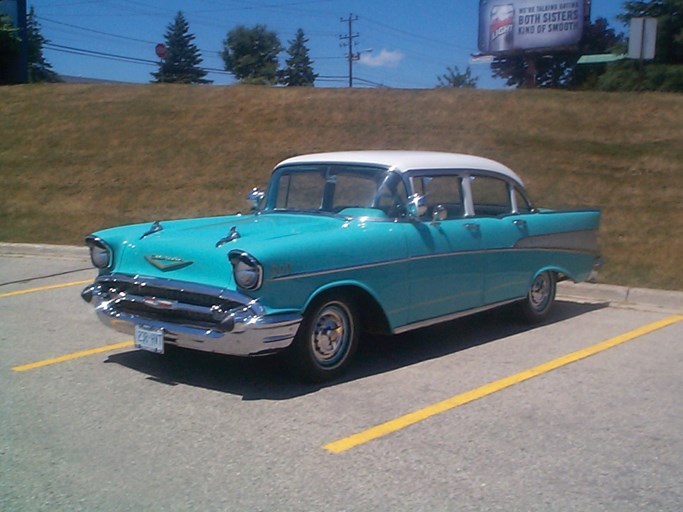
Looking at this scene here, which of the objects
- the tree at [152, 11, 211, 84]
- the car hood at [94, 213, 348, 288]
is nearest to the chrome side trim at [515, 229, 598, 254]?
the car hood at [94, 213, 348, 288]

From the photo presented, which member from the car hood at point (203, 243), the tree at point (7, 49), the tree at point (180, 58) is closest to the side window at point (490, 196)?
the car hood at point (203, 243)

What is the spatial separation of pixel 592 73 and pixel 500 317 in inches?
1365

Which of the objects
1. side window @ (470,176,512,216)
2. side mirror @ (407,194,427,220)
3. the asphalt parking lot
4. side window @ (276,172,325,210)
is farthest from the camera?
side window @ (470,176,512,216)

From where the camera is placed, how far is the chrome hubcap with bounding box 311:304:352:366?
6.04m

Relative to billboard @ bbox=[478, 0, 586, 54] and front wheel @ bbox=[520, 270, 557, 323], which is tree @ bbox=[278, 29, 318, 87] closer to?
billboard @ bbox=[478, 0, 586, 54]

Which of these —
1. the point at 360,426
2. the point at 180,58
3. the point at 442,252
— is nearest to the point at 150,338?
the point at 360,426

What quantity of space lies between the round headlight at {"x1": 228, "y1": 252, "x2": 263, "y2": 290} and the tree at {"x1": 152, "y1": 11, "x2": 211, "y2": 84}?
64.9 metres

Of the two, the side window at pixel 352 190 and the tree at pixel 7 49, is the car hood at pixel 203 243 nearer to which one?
the side window at pixel 352 190

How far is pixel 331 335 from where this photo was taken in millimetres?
6141

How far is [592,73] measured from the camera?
132 ft

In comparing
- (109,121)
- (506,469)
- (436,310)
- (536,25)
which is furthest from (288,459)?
(536,25)

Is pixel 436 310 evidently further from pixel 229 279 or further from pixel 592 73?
pixel 592 73

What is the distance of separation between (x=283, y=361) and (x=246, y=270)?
940 millimetres

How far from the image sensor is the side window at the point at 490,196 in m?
7.68
